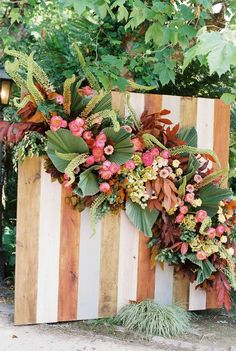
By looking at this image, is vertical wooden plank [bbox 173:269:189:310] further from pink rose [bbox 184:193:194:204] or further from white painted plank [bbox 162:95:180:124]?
white painted plank [bbox 162:95:180:124]

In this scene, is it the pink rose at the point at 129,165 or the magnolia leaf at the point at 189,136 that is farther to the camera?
the magnolia leaf at the point at 189,136

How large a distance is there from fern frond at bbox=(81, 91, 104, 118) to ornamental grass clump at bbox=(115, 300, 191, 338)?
4.45 feet

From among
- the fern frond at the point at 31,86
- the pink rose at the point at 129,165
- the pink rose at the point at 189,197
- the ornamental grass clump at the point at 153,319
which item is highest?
the fern frond at the point at 31,86

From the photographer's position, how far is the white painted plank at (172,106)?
3.43 meters

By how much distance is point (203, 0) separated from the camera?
2709 mm

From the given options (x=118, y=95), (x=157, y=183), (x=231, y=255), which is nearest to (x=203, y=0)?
(x=118, y=95)

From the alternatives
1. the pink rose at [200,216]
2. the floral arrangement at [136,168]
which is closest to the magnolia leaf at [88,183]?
the floral arrangement at [136,168]

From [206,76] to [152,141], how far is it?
1645 mm

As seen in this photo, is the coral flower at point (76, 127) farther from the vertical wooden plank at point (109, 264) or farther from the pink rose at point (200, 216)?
the pink rose at point (200, 216)

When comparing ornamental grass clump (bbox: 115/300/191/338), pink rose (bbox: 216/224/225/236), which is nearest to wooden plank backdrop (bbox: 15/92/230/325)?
ornamental grass clump (bbox: 115/300/191/338)

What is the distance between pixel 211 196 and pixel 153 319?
925 mm

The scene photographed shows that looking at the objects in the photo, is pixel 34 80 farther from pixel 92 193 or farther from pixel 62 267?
pixel 62 267

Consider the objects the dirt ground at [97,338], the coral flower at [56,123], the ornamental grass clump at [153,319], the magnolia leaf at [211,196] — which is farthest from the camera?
the magnolia leaf at [211,196]

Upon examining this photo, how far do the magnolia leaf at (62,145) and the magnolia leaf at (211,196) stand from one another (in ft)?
2.95
